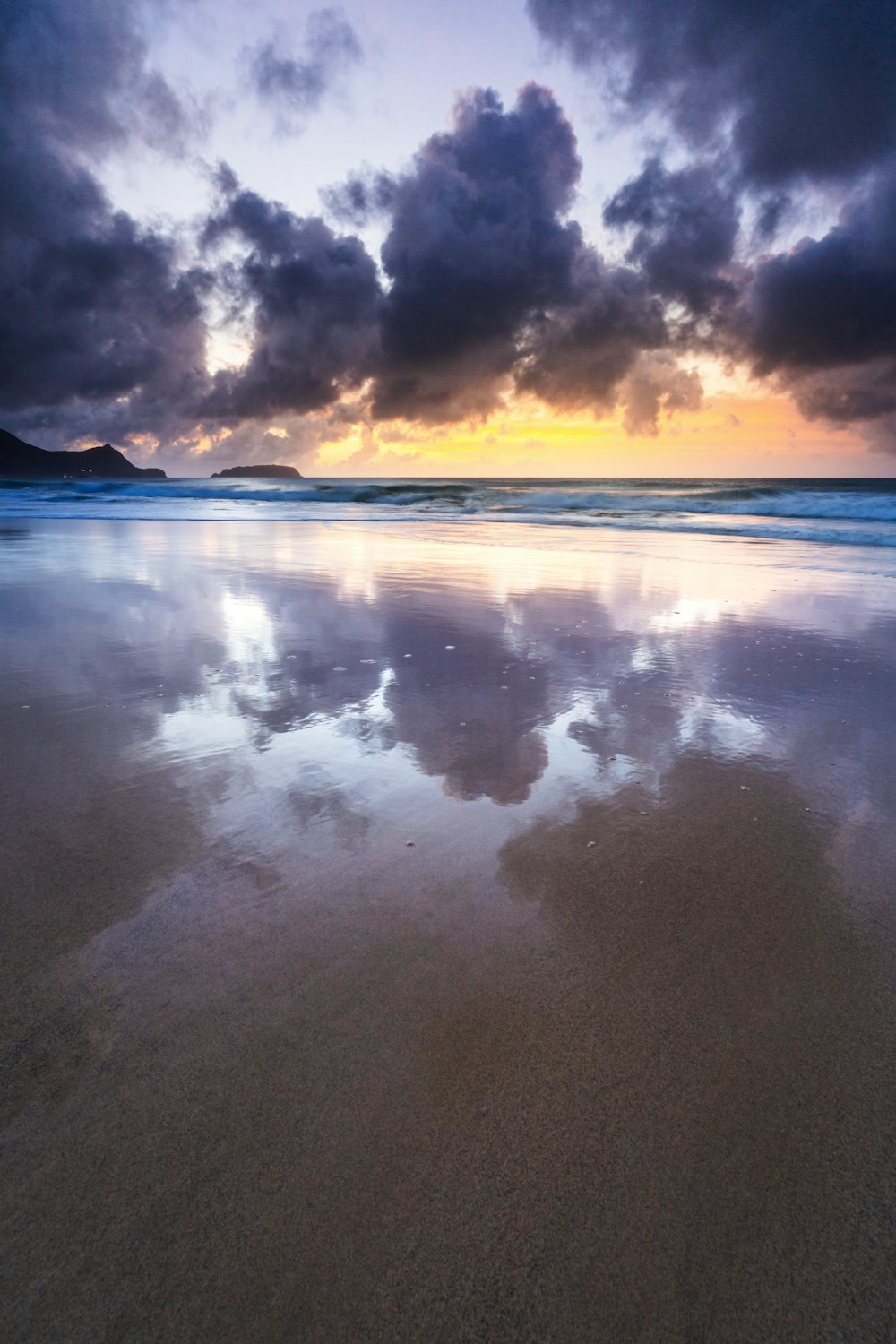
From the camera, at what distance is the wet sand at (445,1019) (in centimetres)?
104

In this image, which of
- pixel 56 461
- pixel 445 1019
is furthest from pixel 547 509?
pixel 56 461

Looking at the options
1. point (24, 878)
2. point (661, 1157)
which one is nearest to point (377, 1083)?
point (661, 1157)

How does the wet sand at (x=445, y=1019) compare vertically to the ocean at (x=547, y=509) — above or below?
above

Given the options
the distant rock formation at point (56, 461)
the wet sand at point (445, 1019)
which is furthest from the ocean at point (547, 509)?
the distant rock formation at point (56, 461)

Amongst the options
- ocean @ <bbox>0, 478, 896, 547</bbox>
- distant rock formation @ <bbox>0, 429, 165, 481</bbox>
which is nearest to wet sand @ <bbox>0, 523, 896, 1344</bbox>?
ocean @ <bbox>0, 478, 896, 547</bbox>

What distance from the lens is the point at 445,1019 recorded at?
1.49m

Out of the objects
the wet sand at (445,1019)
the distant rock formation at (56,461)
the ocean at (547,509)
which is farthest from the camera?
the distant rock formation at (56,461)

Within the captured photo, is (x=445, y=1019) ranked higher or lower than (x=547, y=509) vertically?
higher

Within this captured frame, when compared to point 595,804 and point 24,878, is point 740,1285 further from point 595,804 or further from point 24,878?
point 24,878

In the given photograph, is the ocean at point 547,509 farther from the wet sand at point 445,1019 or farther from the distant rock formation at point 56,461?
the distant rock formation at point 56,461

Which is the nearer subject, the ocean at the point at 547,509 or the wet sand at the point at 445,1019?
the wet sand at the point at 445,1019

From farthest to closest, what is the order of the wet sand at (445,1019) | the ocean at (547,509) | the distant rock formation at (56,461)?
the distant rock formation at (56,461) < the ocean at (547,509) < the wet sand at (445,1019)

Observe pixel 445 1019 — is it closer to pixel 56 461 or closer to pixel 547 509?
pixel 547 509

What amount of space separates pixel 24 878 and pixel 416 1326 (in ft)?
5.23
